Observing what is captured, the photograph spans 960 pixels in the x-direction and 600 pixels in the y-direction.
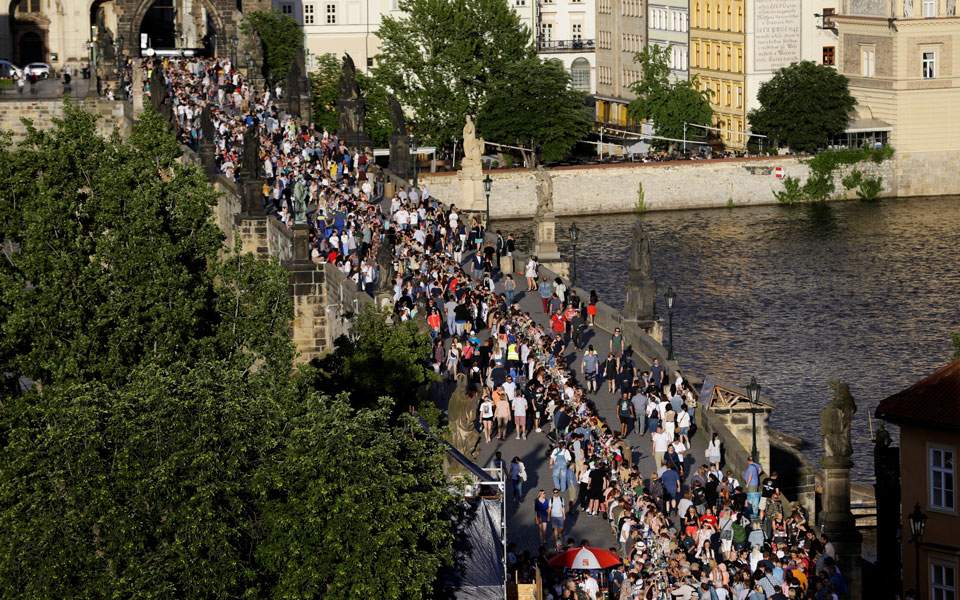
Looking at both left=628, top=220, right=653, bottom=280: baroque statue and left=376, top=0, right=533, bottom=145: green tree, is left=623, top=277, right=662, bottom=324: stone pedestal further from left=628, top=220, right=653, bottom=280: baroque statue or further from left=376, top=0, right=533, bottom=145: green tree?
left=376, top=0, right=533, bottom=145: green tree

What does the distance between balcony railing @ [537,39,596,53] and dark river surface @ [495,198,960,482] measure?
22.0 m

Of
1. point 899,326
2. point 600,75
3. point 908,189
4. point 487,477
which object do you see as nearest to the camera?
point 487,477

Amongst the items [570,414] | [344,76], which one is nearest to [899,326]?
[344,76]

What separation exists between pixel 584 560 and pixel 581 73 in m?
97.1

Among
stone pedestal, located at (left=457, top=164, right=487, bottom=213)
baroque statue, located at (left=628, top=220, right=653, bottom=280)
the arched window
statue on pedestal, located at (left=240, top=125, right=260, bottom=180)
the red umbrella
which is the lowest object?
the red umbrella

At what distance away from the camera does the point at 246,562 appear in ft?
102

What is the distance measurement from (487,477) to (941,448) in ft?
32.5

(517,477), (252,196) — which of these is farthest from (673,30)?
(517,477)

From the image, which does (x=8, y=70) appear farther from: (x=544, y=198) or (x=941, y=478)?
(x=941, y=478)

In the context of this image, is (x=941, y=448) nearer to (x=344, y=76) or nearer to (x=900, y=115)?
(x=344, y=76)

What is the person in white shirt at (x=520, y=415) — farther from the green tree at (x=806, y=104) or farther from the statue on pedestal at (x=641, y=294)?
the green tree at (x=806, y=104)

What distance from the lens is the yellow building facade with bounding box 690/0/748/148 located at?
120875 mm

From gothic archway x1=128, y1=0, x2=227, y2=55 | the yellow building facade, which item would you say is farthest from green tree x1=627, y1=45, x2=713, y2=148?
gothic archway x1=128, y1=0, x2=227, y2=55

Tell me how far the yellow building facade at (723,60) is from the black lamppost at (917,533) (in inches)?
3030
